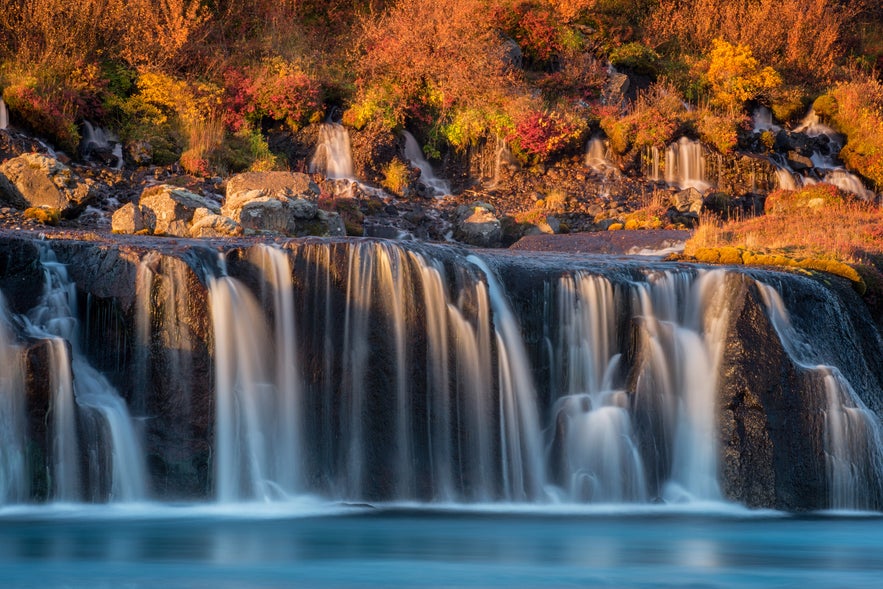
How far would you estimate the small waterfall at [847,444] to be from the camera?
42.7 feet

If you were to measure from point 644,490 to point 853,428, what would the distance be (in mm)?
2643

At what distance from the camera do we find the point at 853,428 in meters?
13.1

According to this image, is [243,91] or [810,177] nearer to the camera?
[243,91]

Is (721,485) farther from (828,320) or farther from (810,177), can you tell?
(810,177)

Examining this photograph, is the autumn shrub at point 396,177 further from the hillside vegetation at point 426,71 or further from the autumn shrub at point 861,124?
the autumn shrub at point 861,124

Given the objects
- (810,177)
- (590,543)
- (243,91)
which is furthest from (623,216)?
(590,543)

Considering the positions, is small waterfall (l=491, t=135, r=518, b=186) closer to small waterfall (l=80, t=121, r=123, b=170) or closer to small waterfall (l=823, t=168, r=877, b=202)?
small waterfall (l=823, t=168, r=877, b=202)

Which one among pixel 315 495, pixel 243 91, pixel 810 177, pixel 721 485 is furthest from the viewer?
pixel 810 177

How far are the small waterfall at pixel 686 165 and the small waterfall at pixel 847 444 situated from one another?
48.7ft

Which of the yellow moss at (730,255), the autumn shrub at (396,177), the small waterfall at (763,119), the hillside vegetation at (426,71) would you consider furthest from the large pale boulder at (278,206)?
the small waterfall at (763,119)

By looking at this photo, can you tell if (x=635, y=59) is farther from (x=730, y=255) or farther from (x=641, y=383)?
(x=641, y=383)

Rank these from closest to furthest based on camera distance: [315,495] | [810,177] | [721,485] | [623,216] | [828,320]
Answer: [315,495] < [721,485] < [828,320] < [623,216] < [810,177]

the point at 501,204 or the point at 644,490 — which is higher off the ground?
the point at 501,204

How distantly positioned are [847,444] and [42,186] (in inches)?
510
